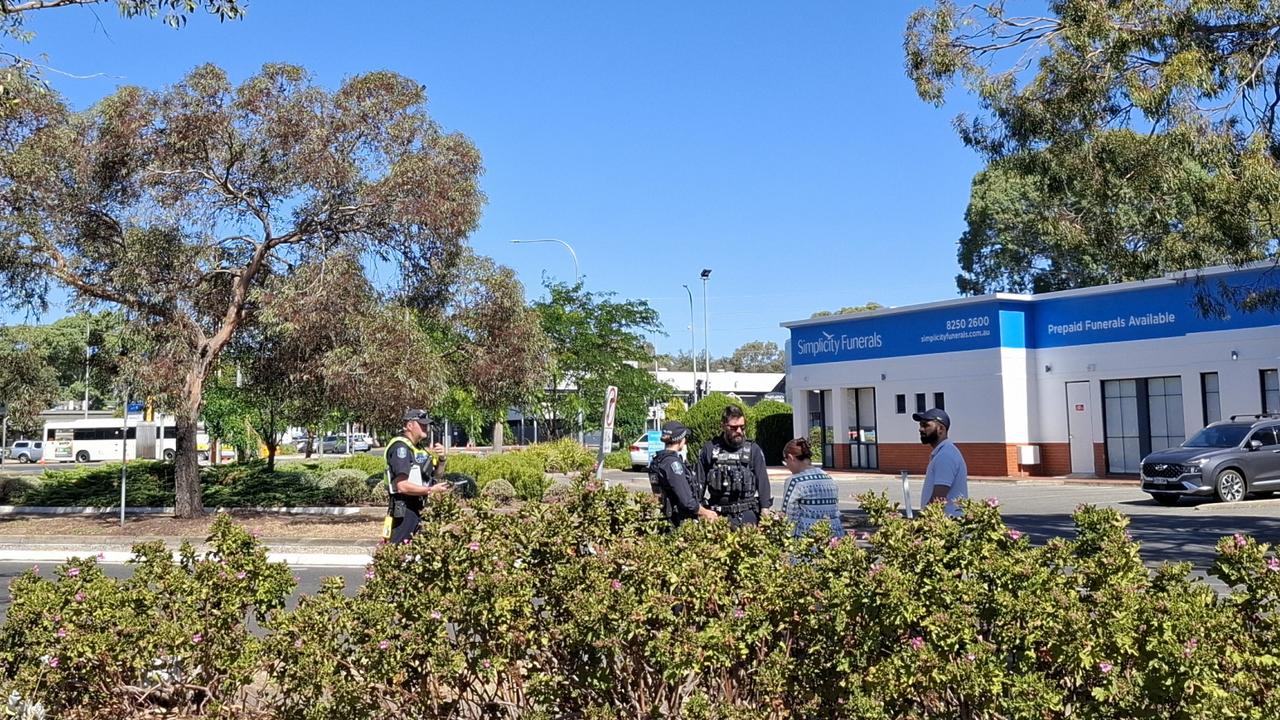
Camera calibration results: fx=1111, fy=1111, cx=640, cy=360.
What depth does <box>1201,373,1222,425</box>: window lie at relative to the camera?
27078 mm

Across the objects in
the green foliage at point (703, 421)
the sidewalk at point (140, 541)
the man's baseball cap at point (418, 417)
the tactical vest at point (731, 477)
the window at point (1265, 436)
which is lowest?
the sidewalk at point (140, 541)

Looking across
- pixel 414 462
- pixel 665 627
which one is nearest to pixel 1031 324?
pixel 414 462

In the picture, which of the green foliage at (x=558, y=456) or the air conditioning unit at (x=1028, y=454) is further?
the green foliage at (x=558, y=456)

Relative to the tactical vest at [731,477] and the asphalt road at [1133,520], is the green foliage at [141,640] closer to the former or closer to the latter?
the tactical vest at [731,477]

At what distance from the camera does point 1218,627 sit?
3.76m

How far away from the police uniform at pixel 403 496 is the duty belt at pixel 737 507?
8.03 ft

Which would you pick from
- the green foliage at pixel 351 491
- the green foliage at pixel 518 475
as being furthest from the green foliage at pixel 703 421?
the green foliage at pixel 351 491

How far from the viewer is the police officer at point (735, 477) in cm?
793

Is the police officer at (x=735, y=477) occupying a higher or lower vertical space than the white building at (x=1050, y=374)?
lower

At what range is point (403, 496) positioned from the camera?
348 inches

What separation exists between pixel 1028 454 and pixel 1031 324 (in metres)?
3.75

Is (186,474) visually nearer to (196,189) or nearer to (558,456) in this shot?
(196,189)

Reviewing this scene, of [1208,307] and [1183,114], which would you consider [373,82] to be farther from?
[1208,307]

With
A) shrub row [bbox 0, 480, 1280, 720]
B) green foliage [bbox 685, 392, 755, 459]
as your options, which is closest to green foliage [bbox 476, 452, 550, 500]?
green foliage [bbox 685, 392, 755, 459]
